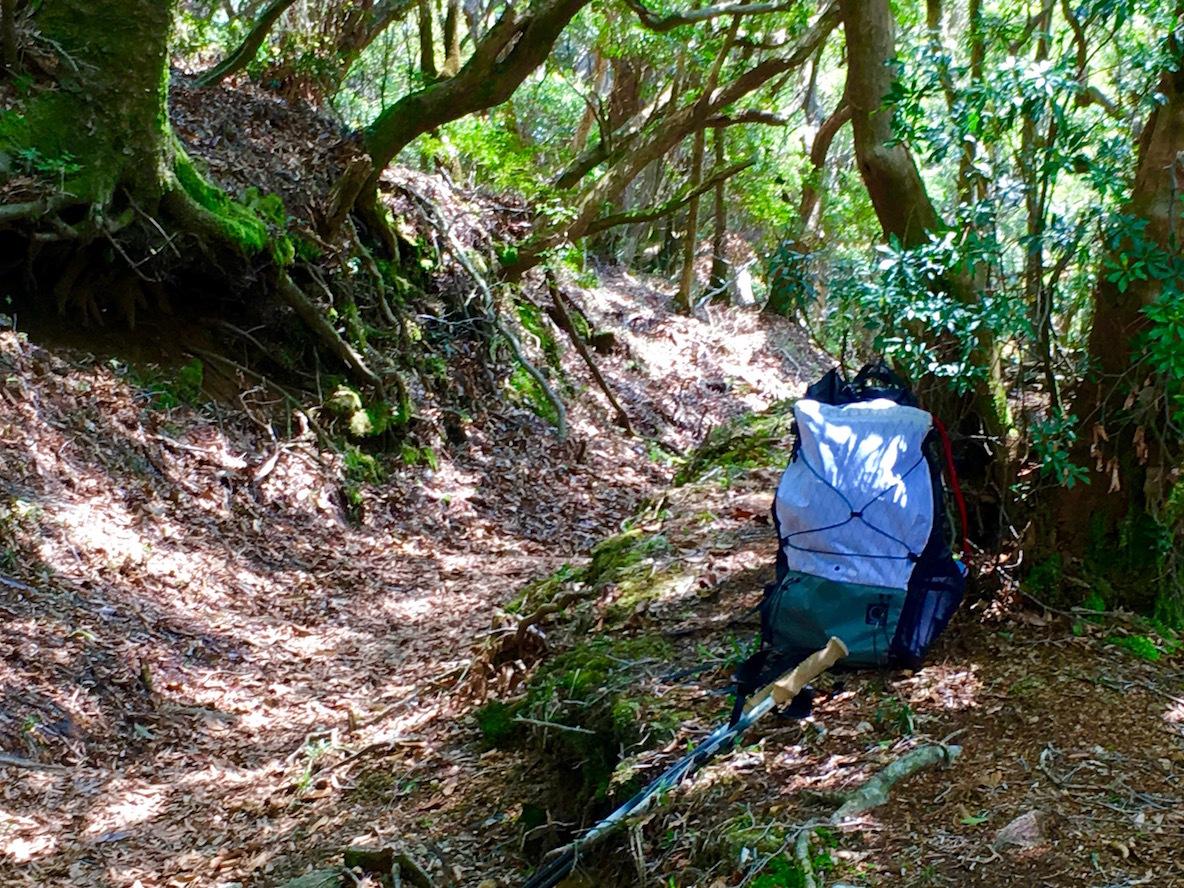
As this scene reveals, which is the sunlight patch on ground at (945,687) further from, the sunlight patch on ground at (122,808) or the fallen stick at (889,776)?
the sunlight patch on ground at (122,808)

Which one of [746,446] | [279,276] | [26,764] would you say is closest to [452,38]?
[279,276]

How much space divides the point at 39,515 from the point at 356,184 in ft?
15.8

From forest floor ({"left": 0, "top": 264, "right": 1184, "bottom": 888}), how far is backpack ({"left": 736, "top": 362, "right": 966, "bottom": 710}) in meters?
0.22

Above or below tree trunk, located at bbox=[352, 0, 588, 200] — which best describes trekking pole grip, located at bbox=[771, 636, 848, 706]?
below

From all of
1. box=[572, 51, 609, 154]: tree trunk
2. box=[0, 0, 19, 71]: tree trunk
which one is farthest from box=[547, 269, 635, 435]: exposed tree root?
box=[572, 51, 609, 154]: tree trunk

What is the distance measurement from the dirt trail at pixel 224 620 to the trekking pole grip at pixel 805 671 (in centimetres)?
141

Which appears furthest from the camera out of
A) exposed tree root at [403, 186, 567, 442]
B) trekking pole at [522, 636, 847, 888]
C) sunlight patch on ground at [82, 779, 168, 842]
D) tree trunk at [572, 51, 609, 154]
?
tree trunk at [572, 51, 609, 154]

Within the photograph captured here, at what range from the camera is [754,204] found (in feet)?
61.2

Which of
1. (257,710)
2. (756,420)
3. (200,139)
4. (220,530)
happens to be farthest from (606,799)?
(200,139)

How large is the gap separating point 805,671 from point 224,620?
426 centimetres

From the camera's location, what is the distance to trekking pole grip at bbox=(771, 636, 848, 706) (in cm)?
377

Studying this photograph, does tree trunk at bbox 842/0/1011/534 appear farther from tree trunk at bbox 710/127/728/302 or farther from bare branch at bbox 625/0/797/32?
tree trunk at bbox 710/127/728/302

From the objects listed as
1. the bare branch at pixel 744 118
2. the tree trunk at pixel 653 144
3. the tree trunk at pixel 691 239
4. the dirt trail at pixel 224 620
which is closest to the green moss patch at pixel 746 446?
→ the dirt trail at pixel 224 620

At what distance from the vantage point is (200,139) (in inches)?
396
